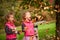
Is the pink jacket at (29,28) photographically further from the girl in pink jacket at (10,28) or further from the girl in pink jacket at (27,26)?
the girl in pink jacket at (10,28)

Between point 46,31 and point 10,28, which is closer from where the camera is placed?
point 10,28

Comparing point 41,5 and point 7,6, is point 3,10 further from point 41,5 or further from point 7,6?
point 41,5

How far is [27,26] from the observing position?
131 inches

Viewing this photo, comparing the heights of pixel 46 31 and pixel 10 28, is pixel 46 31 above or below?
below

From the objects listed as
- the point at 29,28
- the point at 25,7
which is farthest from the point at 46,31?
the point at 25,7

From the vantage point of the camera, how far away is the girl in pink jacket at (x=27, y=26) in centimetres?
332

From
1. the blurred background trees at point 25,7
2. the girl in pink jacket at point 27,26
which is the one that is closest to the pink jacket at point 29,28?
the girl in pink jacket at point 27,26

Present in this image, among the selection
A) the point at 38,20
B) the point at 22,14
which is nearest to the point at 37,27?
the point at 38,20

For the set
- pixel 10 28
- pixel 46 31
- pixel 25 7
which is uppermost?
pixel 25 7

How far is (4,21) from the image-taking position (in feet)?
10.9

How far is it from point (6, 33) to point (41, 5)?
727 millimetres

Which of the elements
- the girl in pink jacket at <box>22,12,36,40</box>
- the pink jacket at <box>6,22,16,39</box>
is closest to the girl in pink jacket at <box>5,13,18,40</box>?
the pink jacket at <box>6,22,16,39</box>

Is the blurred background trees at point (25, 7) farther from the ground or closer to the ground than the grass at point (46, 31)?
farther from the ground

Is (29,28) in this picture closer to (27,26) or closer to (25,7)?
(27,26)
